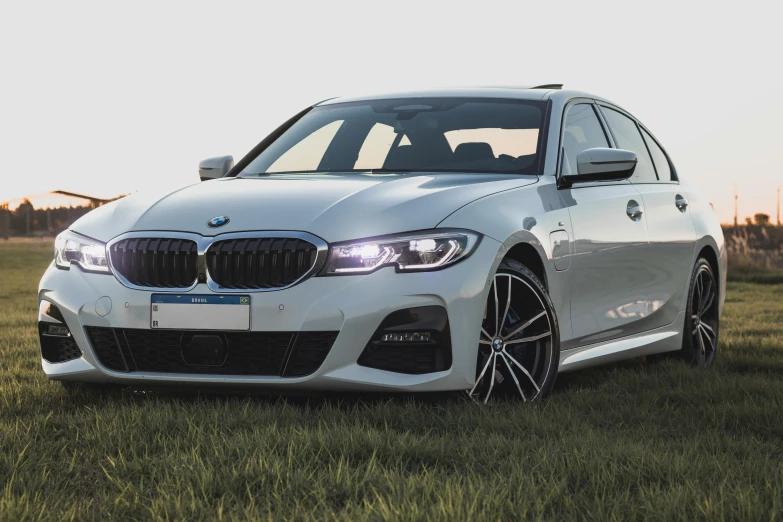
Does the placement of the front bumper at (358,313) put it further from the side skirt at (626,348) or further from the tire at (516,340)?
the side skirt at (626,348)

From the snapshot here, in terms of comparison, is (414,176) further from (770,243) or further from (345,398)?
(770,243)

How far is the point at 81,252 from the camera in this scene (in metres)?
4.93

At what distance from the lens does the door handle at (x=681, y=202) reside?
23.3 feet

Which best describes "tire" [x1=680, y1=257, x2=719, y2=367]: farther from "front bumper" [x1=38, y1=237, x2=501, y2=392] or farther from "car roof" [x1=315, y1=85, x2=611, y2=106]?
"front bumper" [x1=38, y1=237, x2=501, y2=392]

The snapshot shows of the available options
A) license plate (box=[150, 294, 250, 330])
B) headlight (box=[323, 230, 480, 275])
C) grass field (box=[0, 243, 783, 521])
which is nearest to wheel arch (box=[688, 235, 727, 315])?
grass field (box=[0, 243, 783, 521])

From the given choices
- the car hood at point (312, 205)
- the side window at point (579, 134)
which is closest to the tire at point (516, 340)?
the car hood at point (312, 205)

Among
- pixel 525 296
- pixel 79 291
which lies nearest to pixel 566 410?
pixel 525 296

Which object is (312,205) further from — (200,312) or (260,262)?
(200,312)

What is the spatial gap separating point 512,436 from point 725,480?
93 centimetres

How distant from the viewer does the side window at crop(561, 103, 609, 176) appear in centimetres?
595

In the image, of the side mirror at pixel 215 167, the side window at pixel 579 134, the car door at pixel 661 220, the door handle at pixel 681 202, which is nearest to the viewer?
the side window at pixel 579 134

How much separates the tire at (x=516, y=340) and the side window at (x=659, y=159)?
2543mm

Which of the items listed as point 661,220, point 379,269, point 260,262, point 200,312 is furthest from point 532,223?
point 661,220

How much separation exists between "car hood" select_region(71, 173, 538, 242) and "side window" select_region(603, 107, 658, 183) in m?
1.64
